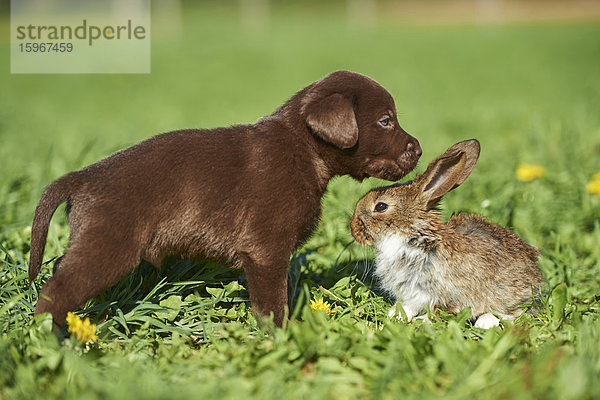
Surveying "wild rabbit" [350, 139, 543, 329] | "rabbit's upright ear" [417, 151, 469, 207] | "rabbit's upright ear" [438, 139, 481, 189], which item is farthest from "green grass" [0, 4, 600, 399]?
"rabbit's upright ear" [438, 139, 481, 189]

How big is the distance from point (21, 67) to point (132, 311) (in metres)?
19.7

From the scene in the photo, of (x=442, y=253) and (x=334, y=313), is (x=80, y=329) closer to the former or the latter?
(x=334, y=313)

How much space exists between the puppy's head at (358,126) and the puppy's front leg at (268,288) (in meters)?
0.72

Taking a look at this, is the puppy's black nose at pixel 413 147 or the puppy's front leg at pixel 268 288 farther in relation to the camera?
the puppy's black nose at pixel 413 147

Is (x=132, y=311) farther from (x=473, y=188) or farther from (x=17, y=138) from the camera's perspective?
(x=17, y=138)

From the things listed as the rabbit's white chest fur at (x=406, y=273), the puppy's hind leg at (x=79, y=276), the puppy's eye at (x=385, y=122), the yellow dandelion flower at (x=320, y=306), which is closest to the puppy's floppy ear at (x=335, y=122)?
the puppy's eye at (x=385, y=122)

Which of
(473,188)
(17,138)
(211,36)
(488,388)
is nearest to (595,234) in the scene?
(473,188)

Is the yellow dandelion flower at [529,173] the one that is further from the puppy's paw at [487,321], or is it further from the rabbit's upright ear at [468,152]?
the puppy's paw at [487,321]

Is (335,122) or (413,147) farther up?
(335,122)

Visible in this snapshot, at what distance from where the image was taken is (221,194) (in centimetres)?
307

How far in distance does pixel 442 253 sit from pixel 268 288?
1.05 meters

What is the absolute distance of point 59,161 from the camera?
6105mm

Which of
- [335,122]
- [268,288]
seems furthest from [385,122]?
[268,288]

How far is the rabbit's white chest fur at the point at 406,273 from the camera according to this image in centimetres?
343
